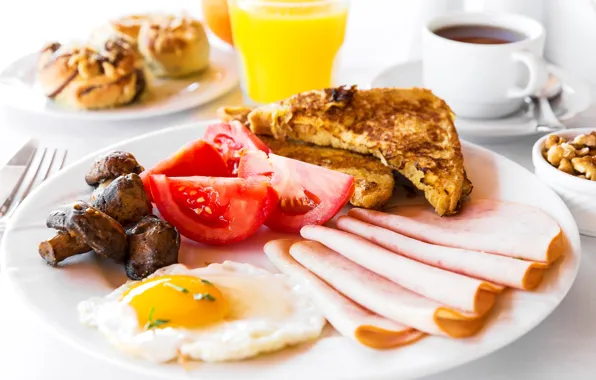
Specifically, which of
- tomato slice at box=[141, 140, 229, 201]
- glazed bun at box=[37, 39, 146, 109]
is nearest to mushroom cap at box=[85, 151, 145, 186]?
tomato slice at box=[141, 140, 229, 201]

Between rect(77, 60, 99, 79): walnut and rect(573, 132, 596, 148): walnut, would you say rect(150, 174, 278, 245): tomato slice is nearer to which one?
rect(573, 132, 596, 148): walnut

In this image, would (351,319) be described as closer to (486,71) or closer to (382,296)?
(382,296)

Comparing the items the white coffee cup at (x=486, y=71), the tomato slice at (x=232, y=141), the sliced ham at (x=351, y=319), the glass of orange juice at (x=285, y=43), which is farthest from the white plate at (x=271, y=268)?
the glass of orange juice at (x=285, y=43)

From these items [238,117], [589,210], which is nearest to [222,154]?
[238,117]

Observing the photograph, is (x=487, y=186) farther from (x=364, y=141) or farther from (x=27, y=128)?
(x=27, y=128)

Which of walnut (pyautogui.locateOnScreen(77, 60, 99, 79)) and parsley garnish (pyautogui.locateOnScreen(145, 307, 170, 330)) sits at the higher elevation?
walnut (pyautogui.locateOnScreen(77, 60, 99, 79))

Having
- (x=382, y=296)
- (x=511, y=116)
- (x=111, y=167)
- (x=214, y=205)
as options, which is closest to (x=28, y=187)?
(x=111, y=167)

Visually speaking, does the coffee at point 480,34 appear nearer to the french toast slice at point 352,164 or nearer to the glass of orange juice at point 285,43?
the glass of orange juice at point 285,43
